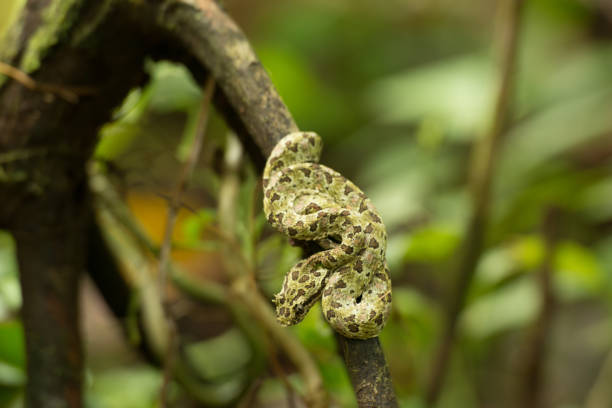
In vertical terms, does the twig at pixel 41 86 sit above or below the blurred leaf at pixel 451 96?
below

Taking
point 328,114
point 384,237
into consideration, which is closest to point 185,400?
point 384,237

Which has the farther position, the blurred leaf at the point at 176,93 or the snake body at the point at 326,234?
the blurred leaf at the point at 176,93

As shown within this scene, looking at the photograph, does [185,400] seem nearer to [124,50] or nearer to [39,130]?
[39,130]

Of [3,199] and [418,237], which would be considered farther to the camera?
[418,237]

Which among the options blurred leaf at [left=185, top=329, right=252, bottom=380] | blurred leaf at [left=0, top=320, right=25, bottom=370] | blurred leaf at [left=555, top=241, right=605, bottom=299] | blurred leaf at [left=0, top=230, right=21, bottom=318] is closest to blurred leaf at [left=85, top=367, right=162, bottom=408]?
blurred leaf at [left=185, top=329, right=252, bottom=380]

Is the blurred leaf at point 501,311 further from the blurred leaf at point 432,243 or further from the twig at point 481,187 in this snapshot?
the blurred leaf at point 432,243

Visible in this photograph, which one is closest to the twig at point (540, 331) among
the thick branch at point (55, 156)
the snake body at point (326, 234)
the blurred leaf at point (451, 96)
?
the blurred leaf at point (451, 96)
